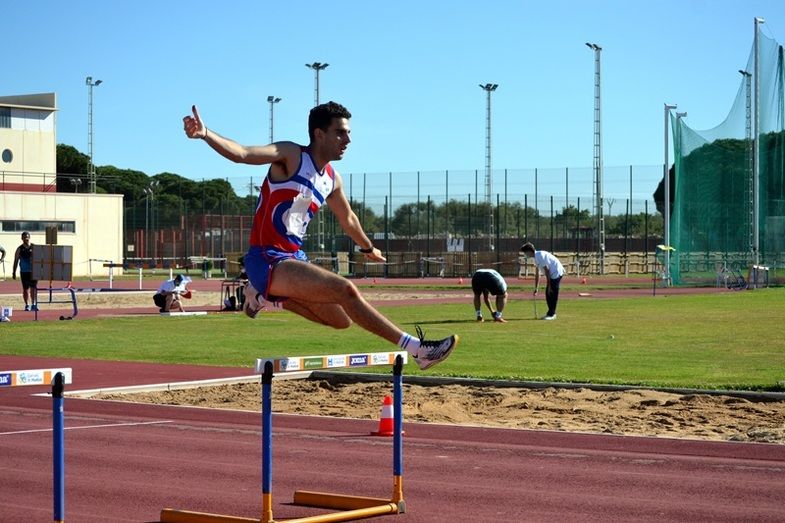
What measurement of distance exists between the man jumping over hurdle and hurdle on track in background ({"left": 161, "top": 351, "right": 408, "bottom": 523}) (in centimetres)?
32

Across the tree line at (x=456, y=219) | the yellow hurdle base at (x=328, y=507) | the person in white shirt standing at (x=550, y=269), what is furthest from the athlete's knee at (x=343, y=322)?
the tree line at (x=456, y=219)

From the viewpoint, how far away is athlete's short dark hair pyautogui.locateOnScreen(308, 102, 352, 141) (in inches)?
336

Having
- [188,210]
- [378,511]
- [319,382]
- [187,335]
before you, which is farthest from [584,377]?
[188,210]

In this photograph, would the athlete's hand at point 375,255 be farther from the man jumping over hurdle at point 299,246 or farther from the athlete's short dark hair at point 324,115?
the athlete's short dark hair at point 324,115

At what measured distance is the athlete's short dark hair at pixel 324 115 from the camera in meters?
8.53

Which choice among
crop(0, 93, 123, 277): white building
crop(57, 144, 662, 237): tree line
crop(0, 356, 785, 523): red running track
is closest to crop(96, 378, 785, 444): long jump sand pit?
crop(0, 356, 785, 523): red running track

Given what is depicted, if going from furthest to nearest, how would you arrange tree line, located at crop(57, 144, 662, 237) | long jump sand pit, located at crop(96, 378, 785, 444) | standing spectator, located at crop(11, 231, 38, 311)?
tree line, located at crop(57, 144, 662, 237)
standing spectator, located at crop(11, 231, 38, 311)
long jump sand pit, located at crop(96, 378, 785, 444)

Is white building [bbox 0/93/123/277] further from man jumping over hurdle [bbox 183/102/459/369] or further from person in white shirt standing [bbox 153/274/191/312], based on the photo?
man jumping over hurdle [bbox 183/102/459/369]

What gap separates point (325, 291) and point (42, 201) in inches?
2290

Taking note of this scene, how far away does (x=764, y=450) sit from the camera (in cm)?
1153

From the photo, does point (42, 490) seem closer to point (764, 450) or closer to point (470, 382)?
point (764, 450)

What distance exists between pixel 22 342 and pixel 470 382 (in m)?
11.0

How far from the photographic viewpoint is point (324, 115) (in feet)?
28.1

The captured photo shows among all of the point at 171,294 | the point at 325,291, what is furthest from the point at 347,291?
the point at 171,294
